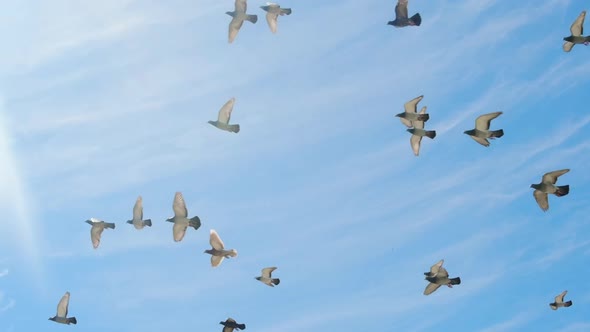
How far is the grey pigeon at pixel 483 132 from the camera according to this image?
39500mm

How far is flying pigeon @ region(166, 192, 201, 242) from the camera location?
41750mm

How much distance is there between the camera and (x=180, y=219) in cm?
4197

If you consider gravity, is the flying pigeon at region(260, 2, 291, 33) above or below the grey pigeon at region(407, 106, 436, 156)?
above

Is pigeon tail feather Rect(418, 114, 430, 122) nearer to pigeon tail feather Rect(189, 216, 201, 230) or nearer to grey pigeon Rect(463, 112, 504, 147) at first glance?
grey pigeon Rect(463, 112, 504, 147)

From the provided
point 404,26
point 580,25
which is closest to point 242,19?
point 404,26

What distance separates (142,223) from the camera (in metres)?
42.8

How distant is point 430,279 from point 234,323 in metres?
→ 7.66

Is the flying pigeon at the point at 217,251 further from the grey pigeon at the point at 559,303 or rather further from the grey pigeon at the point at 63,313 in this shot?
the grey pigeon at the point at 559,303

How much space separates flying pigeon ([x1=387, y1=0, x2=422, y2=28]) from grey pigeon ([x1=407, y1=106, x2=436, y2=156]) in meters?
3.30

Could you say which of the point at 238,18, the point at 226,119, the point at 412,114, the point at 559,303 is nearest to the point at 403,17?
the point at 412,114

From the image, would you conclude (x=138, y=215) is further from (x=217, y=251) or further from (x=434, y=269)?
(x=434, y=269)

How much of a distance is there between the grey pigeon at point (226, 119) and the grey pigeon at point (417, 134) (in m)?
6.72

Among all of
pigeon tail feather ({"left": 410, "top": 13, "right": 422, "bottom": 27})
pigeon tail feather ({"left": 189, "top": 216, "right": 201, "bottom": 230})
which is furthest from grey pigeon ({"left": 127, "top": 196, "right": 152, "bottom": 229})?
pigeon tail feather ({"left": 410, "top": 13, "right": 422, "bottom": 27})

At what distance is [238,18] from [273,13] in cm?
164
